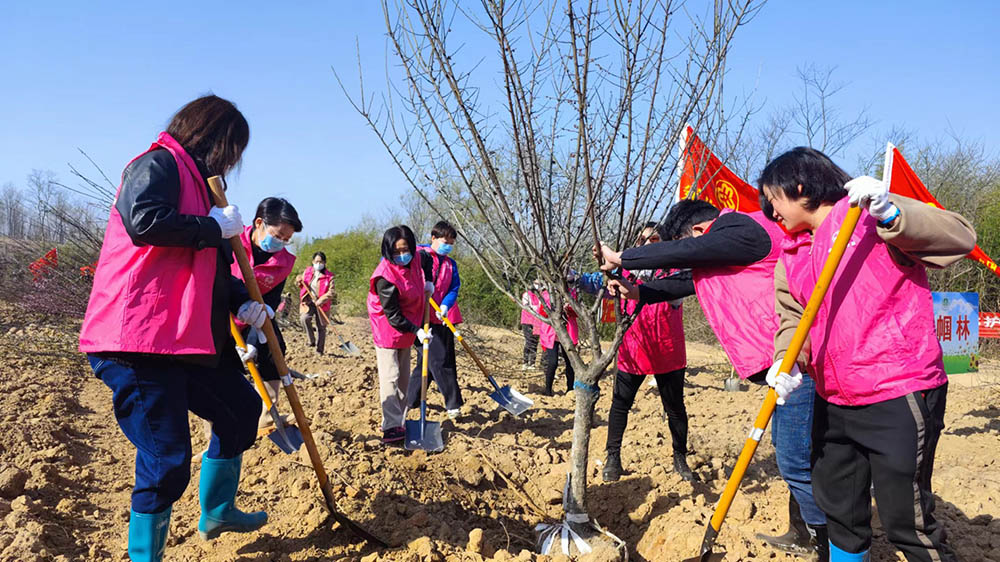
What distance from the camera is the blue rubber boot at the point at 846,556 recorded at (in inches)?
78.4

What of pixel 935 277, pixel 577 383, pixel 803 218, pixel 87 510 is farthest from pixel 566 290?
pixel 935 277

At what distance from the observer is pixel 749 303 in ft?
8.32

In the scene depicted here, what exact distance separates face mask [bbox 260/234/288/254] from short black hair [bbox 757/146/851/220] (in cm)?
270

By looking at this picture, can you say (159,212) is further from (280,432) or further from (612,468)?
(612,468)

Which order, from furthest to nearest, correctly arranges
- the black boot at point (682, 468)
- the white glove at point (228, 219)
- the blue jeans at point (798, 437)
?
the black boot at point (682, 468), the blue jeans at point (798, 437), the white glove at point (228, 219)

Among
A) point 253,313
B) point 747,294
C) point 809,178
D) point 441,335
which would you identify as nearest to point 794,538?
point 747,294

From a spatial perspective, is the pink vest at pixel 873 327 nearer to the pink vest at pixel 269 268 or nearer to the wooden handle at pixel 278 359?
the wooden handle at pixel 278 359

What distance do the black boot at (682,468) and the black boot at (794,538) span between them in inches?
30.5

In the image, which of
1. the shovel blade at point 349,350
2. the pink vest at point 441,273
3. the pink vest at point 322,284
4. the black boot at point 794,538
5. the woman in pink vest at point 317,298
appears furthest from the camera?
the shovel blade at point 349,350

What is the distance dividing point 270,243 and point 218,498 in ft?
5.12

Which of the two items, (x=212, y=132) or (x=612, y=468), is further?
(x=612, y=468)

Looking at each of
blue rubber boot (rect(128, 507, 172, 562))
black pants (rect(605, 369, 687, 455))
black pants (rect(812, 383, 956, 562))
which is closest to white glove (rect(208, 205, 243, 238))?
blue rubber boot (rect(128, 507, 172, 562))

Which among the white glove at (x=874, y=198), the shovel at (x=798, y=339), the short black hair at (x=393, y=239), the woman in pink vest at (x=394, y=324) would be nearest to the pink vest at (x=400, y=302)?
the woman in pink vest at (x=394, y=324)

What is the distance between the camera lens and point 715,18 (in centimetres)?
236
